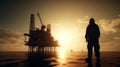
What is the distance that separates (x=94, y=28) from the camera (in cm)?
1239

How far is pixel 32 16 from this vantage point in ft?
377

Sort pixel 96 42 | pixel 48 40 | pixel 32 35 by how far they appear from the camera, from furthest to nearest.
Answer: pixel 48 40 → pixel 32 35 → pixel 96 42

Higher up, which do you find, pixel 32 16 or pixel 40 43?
pixel 32 16

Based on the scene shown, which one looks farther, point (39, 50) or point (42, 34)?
point (39, 50)

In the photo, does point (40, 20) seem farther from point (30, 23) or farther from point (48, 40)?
point (48, 40)

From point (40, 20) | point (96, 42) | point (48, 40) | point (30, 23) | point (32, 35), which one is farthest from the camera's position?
point (40, 20)

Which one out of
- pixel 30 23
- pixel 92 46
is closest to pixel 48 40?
pixel 30 23

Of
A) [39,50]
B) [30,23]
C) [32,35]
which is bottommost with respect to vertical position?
[39,50]

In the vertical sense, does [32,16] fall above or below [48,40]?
above

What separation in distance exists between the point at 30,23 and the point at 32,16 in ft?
18.9

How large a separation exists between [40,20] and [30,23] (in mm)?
34017

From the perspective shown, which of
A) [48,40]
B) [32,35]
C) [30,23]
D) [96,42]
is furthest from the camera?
[30,23]

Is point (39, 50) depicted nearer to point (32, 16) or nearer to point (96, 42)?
point (32, 16)

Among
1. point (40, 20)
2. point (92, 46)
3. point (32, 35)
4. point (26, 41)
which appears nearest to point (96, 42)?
point (92, 46)
